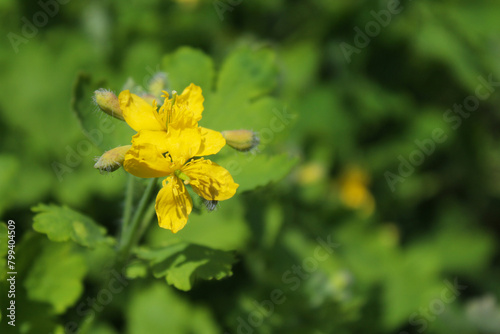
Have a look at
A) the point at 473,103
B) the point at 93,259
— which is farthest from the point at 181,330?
the point at 473,103

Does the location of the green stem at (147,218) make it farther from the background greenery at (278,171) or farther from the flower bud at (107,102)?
the flower bud at (107,102)

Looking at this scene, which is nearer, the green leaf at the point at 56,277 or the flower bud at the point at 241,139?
the flower bud at the point at 241,139

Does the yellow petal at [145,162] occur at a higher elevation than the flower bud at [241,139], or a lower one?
lower

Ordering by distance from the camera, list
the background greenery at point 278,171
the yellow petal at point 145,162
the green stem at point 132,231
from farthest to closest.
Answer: the background greenery at point 278,171 → the green stem at point 132,231 → the yellow petal at point 145,162

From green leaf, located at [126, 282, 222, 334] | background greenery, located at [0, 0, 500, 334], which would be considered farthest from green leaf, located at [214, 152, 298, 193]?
green leaf, located at [126, 282, 222, 334]

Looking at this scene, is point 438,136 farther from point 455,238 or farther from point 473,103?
point 455,238

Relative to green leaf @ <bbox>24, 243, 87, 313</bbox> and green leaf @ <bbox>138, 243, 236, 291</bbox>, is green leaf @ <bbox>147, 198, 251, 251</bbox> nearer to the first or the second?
green leaf @ <bbox>24, 243, 87, 313</bbox>

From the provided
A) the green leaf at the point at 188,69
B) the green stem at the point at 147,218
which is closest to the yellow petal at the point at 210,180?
the green stem at the point at 147,218

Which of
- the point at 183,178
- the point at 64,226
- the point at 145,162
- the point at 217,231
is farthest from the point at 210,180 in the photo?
the point at 217,231
